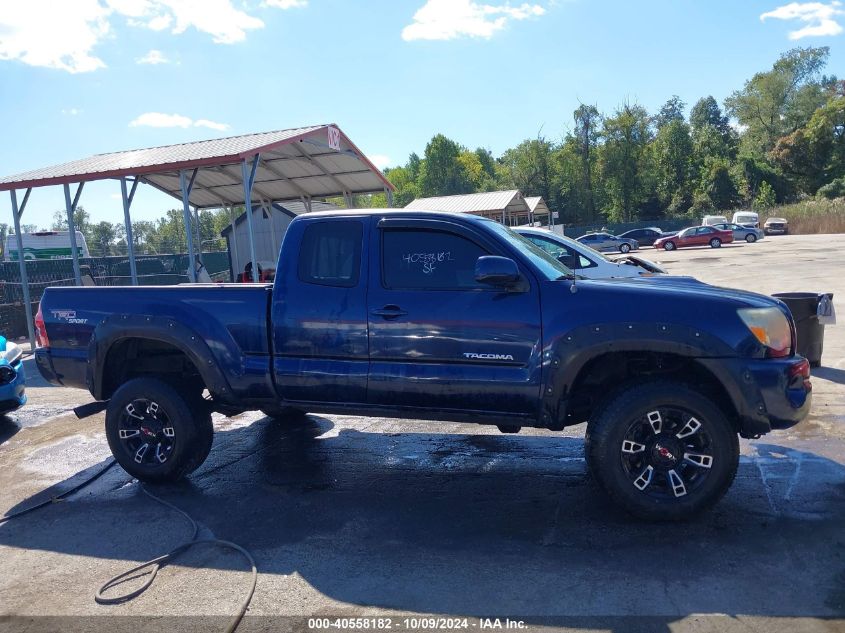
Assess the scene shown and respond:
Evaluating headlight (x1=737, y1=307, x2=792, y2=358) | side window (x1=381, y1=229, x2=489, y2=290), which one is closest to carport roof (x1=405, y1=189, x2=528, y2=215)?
side window (x1=381, y1=229, x2=489, y2=290)

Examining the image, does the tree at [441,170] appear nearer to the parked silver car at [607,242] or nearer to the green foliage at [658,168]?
the green foliage at [658,168]

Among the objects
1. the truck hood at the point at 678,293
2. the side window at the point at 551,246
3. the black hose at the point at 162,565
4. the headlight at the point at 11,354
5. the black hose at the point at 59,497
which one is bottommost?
the black hose at the point at 59,497

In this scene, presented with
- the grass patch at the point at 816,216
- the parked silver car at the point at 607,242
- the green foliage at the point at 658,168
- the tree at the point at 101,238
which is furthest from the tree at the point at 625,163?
the tree at the point at 101,238

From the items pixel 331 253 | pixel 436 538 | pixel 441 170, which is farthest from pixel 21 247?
pixel 441 170

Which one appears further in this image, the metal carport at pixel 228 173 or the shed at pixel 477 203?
the shed at pixel 477 203

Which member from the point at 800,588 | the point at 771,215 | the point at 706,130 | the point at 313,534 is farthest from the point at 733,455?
the point at 706,130

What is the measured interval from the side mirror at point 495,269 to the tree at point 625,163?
6838 centimetres

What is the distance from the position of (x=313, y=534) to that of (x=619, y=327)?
7.61 feet

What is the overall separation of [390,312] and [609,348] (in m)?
1.46

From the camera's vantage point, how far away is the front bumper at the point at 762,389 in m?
4.04

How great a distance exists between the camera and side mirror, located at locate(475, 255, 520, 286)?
14.1 feet

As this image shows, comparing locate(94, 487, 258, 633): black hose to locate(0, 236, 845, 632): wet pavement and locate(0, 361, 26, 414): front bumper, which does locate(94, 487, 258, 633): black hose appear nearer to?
locate(0, 236, 845, 632): wet pavement

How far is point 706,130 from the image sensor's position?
7331cm

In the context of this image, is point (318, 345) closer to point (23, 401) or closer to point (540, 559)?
point (540, 559)
